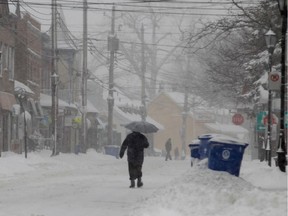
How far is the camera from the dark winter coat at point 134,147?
67.5 feet

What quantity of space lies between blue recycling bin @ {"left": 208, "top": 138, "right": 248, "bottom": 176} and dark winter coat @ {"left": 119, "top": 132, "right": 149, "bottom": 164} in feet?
12.9

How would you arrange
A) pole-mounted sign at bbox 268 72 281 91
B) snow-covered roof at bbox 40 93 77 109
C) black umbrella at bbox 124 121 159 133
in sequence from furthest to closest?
snow-covered roof at bbox 40 93 77 109 → black umbrella at bbox 124 121 159 133 → pole-mounted sign at bbox 268 72 281 91

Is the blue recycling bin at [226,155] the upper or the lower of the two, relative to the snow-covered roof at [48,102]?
lower

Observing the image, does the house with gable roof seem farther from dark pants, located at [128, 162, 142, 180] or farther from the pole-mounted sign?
the pole-mounted sign

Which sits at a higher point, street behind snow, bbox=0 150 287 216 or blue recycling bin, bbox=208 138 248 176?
blue recycling bin, bbox=208 138 248 176

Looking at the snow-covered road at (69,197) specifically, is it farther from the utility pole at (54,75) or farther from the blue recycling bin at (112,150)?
the blue recycling bin at (112,150)

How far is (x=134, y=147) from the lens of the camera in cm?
2059

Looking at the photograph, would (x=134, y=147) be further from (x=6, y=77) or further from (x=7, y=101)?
(x=6, y=77)

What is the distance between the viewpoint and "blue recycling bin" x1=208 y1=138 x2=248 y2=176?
55.4 feet

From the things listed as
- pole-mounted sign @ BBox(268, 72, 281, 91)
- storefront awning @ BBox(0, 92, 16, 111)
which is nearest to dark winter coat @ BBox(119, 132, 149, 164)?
pole-mounted sign @ BBox(268, 72, 281, 91)

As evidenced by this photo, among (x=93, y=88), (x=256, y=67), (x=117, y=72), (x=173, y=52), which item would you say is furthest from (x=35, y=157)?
(x=117, y=72)

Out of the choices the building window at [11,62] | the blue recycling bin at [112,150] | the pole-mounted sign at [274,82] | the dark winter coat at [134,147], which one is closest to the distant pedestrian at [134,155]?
the dark winter coat at [134,147]

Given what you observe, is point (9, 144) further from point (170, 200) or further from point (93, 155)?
point (170, 200)

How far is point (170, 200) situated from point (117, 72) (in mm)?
88299
